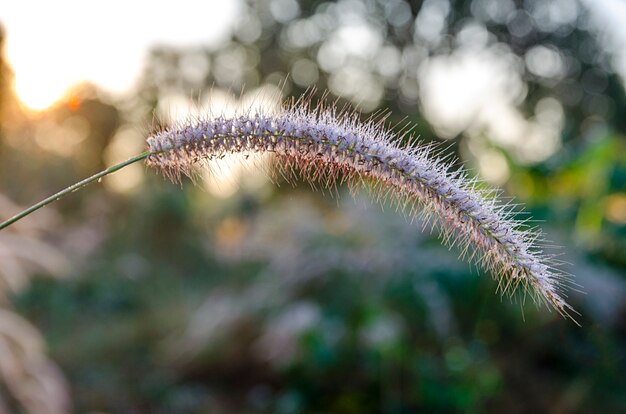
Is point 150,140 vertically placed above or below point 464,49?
below

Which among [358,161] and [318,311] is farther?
[318,311]

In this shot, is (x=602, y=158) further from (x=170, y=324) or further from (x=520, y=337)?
(x=170, y=324)

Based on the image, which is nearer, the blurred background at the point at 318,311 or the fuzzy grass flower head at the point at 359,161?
the fuzzy grass flower head at the point at 359,161

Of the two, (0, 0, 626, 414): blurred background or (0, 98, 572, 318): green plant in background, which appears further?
(0, 0, 626, 414): blurred background

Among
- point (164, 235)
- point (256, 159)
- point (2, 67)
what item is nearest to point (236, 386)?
point (2, 67)

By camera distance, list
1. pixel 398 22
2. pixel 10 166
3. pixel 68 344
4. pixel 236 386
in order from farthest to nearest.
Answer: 1. pixel 398 22
2. pixel 10 166
3. pixel 68 344
4. pixel 236 386

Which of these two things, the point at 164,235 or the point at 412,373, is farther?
the point at 164,235

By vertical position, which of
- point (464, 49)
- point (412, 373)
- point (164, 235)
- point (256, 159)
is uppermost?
point (464, 49)

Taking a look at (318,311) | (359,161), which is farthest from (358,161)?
(318,311)

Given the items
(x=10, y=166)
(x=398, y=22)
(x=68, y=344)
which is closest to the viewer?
(x=68, y=344)

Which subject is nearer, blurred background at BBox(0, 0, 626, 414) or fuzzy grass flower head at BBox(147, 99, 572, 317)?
fuzzy grass flower head at BBox(147, 99, 572, 317)

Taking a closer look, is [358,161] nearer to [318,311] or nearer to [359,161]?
[359,161]
